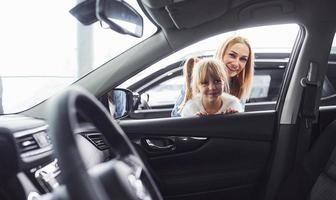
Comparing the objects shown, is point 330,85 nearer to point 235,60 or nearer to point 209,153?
point 235,60

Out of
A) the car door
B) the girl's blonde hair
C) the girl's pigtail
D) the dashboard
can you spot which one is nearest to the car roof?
the girl's blonde hair

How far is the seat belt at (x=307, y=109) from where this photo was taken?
2.67 metres

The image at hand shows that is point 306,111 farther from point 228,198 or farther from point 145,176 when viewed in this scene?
point 145,176

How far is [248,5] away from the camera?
2480 mm

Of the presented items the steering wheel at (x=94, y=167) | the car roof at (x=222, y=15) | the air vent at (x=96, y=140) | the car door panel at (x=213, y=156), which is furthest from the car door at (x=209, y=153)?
the steering wheel at (x=94, y=167)

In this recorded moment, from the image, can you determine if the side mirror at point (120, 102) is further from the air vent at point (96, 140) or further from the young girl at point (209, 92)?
the young girl at point (209, 92)

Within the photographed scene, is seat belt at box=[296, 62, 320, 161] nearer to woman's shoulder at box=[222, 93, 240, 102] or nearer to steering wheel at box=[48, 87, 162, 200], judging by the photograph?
woman's shoulder at box=[222, 93, 240, 102]

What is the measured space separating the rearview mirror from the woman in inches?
26.9

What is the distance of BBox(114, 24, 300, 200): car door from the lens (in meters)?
2.65

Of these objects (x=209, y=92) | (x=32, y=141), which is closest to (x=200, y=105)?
(x=209, y=92)

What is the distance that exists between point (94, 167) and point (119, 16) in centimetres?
107

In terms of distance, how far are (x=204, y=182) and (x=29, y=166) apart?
3.79ft

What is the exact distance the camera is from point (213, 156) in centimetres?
270

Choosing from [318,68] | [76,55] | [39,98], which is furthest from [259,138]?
[76,55]
